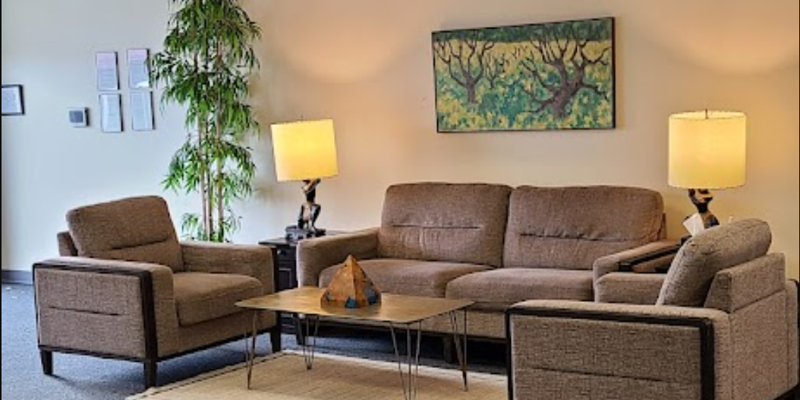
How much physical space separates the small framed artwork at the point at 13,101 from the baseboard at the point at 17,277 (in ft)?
4.10

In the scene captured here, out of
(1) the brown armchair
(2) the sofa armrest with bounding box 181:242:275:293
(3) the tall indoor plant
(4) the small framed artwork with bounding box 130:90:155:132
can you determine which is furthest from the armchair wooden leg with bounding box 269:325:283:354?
(4) the small framed artwork with bounding box 130:90:155:132

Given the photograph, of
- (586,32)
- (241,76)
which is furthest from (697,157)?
(241,76)

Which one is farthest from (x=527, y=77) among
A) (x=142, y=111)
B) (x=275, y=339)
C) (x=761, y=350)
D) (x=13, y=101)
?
(x=13, y=101)

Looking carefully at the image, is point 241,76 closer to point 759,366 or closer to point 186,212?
point 186,212

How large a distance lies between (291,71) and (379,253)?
1497mm

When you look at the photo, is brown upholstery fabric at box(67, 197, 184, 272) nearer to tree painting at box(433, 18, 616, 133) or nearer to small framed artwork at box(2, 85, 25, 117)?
tree painting at box(433, 18, 616, 133)

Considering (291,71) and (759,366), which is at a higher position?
(291,71)

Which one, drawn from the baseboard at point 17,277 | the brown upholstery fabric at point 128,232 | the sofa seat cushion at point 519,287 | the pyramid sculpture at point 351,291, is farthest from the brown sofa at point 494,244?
the baseboard at point 17,277

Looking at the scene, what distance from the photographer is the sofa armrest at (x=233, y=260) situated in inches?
210

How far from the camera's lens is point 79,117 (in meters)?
7.58

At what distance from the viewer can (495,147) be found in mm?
5766

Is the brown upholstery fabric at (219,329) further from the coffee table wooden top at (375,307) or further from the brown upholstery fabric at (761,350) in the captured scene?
the brown upholstery fabric at (761,350)

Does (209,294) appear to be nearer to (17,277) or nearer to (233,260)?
(233,260)

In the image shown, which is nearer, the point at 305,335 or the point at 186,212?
the point at 305,335
